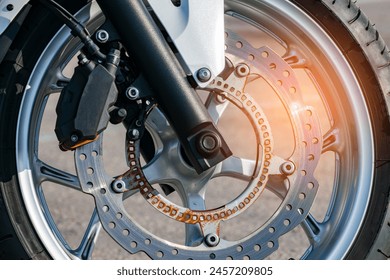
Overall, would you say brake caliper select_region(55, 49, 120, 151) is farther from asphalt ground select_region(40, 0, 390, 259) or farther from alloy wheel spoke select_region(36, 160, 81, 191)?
asphalt ground select_region(40, 0, 390, 259)

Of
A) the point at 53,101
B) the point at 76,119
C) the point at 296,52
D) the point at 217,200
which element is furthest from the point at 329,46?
the point at 53,101

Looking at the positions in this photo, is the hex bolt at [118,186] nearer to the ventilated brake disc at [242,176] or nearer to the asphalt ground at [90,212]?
the ventilated brake disc at [242,176]

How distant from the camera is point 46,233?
275 centimetres

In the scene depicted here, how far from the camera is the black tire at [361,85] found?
8.95 ft

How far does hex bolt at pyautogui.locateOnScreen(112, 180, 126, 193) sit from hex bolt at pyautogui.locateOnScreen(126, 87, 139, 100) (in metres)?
0.29

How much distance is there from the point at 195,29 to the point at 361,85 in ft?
1.94

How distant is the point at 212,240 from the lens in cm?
286

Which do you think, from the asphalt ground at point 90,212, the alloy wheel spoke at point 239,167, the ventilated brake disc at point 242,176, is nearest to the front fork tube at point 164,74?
the ventilated brake disc at point 242,176

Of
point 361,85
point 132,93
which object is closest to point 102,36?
point 132,93

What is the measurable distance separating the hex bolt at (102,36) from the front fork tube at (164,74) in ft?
0.13

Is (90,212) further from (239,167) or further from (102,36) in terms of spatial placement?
(102,36)

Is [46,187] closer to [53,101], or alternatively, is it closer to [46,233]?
[46,233]

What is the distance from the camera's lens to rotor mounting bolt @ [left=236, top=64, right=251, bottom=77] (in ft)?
9.44
